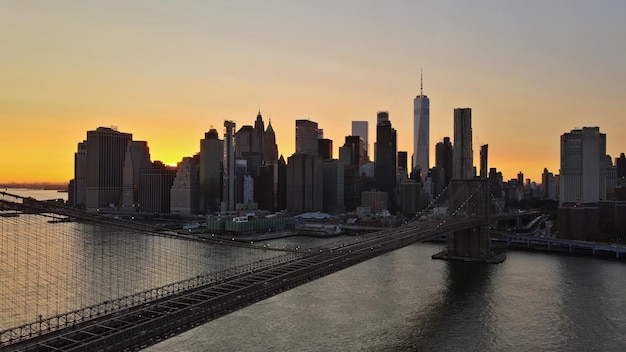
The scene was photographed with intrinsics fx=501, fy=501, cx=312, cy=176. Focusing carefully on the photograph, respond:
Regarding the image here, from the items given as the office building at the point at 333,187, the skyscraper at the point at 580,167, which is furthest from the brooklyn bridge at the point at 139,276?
the office building at the point at 333,187

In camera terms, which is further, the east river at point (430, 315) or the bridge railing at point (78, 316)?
the east river at point (430, 315)

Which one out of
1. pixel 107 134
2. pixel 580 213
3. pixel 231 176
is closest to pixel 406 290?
pixel 580 213

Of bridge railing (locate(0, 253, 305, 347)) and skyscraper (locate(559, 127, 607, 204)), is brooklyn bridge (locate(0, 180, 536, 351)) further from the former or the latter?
skyscraper (locate(559, 127, 607, 204))

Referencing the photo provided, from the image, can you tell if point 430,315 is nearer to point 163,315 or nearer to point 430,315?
point 430,315

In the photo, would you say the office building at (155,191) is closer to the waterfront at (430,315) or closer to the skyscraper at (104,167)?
the skyscraper at (104,167)

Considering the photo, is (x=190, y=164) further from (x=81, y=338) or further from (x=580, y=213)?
(x=81, y=338)

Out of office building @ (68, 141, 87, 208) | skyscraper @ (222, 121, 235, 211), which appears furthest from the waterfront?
office building @ (68, 141, 87, 208)

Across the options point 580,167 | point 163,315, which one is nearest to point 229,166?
point 580,167
